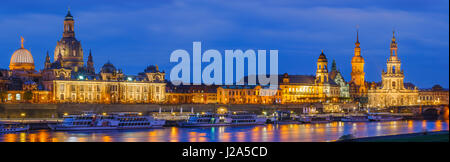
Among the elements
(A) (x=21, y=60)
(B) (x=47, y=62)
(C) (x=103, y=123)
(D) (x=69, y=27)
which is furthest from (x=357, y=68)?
(C) (x=103, y=123)

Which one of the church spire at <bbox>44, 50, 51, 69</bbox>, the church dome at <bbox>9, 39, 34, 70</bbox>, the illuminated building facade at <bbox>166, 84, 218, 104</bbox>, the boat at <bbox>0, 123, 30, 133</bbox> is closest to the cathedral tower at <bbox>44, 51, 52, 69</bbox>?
the church spire at <bbox>44, 50, 51, 69</bbox>

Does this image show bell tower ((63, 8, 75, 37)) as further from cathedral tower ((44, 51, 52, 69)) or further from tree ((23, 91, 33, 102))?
tree ((23, 91, 33, 102))

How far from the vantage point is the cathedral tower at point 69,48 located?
428ft

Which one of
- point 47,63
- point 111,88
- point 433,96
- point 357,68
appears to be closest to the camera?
point 111,88

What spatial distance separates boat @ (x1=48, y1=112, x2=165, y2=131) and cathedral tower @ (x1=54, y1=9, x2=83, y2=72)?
53.8m

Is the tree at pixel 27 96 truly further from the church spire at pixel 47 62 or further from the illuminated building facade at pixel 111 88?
the church spire at pixel 47 62

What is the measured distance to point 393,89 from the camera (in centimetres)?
15125

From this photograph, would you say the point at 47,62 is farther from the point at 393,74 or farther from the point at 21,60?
the point at 393,74

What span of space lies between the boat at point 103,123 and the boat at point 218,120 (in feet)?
12.7

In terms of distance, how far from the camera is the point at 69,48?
131 metres

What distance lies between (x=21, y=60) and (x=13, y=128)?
63.8 m
